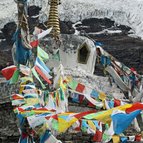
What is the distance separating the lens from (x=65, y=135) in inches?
277

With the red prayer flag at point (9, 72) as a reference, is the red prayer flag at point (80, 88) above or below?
below

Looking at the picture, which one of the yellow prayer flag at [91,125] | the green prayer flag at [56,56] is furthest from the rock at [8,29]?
the yellow prayer flag at [91,125]

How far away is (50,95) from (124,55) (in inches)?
615

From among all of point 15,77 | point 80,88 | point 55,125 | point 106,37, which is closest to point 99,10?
point 106,37

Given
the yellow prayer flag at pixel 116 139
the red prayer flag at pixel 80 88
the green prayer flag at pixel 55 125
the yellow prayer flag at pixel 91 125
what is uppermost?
the green prayer flag at pixel 55 125

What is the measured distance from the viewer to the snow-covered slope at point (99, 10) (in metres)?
23.5

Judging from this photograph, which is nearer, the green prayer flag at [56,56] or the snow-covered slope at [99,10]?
the green prayer flag at [56,56]

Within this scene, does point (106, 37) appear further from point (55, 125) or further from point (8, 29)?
point (55, 125)

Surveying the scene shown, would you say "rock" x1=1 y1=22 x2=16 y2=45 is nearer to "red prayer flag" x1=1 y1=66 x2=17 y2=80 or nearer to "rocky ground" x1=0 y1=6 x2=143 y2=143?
"rocky ground" x1=0 y1=6 x2=143 y2=143

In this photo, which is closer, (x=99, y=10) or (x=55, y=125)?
(x=55, y=125)

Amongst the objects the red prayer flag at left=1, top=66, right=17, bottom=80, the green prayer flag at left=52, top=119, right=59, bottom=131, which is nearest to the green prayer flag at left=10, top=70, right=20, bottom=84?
the red prayer flag at left=1, top=66, right=17, bottom=80

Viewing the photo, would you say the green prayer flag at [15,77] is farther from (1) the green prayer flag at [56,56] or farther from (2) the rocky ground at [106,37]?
(2) the rocky ground at [106,37]

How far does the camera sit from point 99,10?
24.9 m

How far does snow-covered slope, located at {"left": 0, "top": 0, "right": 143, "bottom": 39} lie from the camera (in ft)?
77.0
